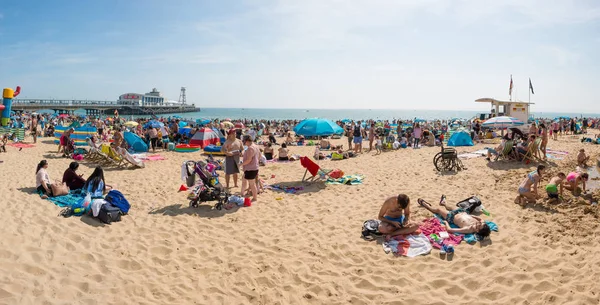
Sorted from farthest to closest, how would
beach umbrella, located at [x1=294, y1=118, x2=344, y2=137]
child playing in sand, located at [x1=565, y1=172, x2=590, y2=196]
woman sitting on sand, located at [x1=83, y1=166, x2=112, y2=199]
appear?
1. beach umbrella, located at [x1=294, y1=118, x2=344, y2=137]
2. child playing in sand, located at [x1=565, y1=172, x2=590, y2=196]
3. woman sitting on sand, located at [x1=83, y1=166, x2=112, y2=199]

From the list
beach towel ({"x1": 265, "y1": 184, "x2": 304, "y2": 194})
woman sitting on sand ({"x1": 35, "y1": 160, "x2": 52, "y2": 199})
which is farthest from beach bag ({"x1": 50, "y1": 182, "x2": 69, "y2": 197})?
beach towel ({"x1": 265, "y1": 184, "x2": 304, "y2": 194})

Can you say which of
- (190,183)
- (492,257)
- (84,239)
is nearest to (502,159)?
(492,257)

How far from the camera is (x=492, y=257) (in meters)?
4.45

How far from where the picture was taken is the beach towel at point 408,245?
4605 millimetres

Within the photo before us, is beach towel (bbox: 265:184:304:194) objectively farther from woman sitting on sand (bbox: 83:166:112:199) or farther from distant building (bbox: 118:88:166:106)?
distant building (bbox: 118:88:166:106)

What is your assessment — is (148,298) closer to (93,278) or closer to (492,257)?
(93,278)

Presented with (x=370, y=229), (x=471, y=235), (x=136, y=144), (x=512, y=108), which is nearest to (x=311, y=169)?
(x=370, y=229)

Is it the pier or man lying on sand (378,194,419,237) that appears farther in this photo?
the pier

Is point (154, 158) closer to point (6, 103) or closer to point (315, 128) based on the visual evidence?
point (6, 103)

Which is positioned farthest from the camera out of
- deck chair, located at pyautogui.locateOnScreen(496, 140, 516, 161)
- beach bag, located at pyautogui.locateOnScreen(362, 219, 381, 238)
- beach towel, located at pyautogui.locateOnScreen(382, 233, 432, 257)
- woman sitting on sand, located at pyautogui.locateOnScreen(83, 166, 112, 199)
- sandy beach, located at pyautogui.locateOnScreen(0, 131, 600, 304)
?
deck chair, located at pyautogui.locateOnScreen(496, 140, 516, 161)

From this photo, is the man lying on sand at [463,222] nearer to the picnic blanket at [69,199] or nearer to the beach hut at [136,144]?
the picnic blanket at [69,199]

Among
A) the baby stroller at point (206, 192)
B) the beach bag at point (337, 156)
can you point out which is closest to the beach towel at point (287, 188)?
the baby stroller at point (206, 192)

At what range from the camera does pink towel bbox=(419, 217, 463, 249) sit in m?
4.90

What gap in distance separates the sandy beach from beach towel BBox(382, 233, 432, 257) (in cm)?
12
